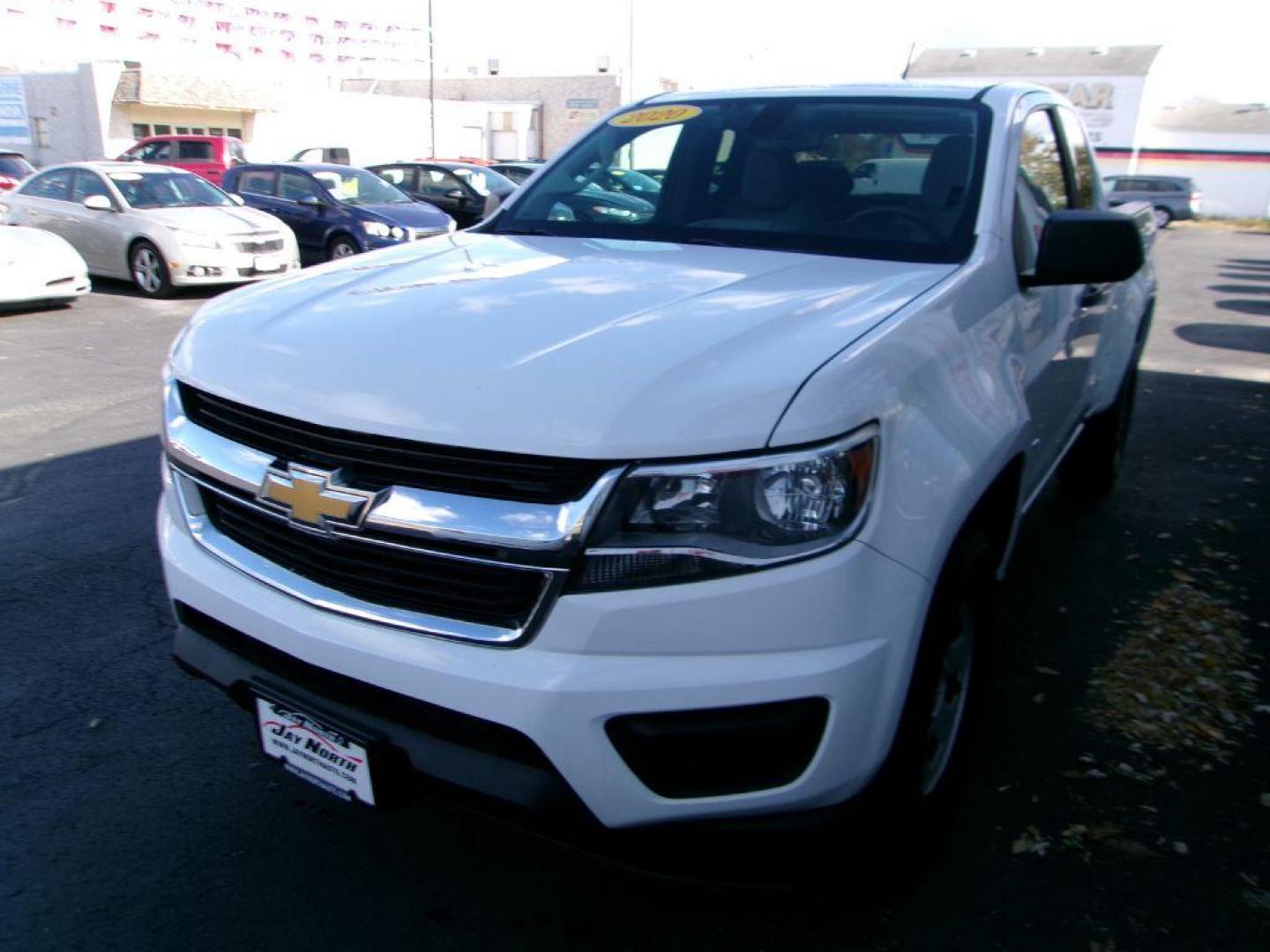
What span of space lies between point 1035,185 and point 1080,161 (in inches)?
40.0

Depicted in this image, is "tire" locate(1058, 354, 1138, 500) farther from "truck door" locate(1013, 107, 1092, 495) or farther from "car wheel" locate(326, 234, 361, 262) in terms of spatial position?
"car wheel" locate(326, 234, 361, 262)

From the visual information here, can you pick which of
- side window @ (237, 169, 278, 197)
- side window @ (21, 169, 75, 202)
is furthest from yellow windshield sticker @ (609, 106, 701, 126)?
side window @ (237, 169, 278, 197)

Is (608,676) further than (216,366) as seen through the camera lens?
No

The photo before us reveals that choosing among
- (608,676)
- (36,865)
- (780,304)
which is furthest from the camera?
(36,865)

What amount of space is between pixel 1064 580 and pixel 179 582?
138 inches

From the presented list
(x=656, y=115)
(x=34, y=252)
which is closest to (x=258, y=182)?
(x=34, y=252)

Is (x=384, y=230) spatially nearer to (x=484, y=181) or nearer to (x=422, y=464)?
(x=484, y=181)

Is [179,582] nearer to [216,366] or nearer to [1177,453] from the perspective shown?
[216,366]

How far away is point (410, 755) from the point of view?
197cm

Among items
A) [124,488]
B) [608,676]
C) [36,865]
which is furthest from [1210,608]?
[124,488]

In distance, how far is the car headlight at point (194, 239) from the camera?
11.4 m

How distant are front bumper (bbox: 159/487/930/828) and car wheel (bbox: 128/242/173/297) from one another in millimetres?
11163

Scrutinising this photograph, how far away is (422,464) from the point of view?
1.93 metres

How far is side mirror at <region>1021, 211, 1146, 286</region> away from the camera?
2.72m
